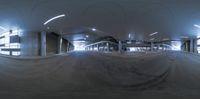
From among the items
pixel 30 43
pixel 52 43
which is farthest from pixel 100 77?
pixel 52 43

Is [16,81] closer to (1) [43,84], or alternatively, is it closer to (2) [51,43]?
(1) [43,84]

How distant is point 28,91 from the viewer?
3.35 metres

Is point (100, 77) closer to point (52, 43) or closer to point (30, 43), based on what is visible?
point (30, 43)

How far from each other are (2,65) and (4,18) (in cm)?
1042

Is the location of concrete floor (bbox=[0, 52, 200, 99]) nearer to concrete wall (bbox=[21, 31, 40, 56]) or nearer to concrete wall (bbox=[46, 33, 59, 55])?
concrete wall (bbox=[21, 31, 40, 56])

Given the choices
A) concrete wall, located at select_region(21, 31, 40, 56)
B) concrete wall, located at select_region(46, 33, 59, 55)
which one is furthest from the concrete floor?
concrete wall, located at select_region(46, 33, 59, 55)

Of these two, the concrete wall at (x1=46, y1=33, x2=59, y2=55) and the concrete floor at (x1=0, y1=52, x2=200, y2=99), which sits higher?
the concrete wall at (x1=46, y1=33, x2=59, y2=55)

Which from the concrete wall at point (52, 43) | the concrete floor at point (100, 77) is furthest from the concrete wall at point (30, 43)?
the concrete floor at point (100, 77)

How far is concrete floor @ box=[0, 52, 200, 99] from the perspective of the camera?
3.28 metres

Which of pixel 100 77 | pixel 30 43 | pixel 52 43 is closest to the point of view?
pixel 100 77

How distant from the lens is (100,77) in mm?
3648

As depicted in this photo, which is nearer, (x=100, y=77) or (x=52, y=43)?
(x=100, y=77)

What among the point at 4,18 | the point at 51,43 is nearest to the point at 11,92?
the point at 4,18

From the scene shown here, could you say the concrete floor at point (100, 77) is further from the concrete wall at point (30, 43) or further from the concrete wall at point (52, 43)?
the concrete wall at point (52, 43)
